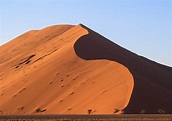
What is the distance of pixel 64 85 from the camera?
70.1 meters

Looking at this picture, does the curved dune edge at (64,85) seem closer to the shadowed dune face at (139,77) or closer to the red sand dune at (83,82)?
the red sand dune at (83,82)

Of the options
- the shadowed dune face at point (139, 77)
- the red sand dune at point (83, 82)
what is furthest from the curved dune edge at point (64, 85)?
the shadowed dune face at point (139, 77)

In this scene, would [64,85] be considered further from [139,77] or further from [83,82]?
[139,77]

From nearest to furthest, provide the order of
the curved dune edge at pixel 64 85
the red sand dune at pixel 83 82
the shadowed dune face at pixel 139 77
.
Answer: the shadowed dune face at pixel 139 77
the red sand dune at pixel 83 82
the curved dune edge at pixel 64 85

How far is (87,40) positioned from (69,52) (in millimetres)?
5243

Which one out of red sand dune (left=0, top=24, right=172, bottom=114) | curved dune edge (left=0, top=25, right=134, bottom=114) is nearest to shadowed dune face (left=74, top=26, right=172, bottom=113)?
red sand dune (left=0, top=24, right=172, bottom=114)

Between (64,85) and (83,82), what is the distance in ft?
10.7

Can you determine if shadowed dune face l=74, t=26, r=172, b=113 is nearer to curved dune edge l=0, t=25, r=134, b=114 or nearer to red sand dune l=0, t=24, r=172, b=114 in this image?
red sand dune l=0, t=24, r=172, b=114

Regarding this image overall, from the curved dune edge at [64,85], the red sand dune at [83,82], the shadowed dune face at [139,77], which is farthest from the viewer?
the curved dune edge at [64,85]

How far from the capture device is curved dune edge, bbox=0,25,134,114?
61625 mm

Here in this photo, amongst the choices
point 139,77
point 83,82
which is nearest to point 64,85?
point 83,82

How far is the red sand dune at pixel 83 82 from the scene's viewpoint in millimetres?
60906

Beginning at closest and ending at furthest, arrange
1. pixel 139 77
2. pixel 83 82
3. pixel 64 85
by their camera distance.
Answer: pixel 139 77, pixel 83 82, pixel 64 85

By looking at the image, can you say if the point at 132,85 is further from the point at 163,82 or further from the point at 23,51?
the point at 23,51
